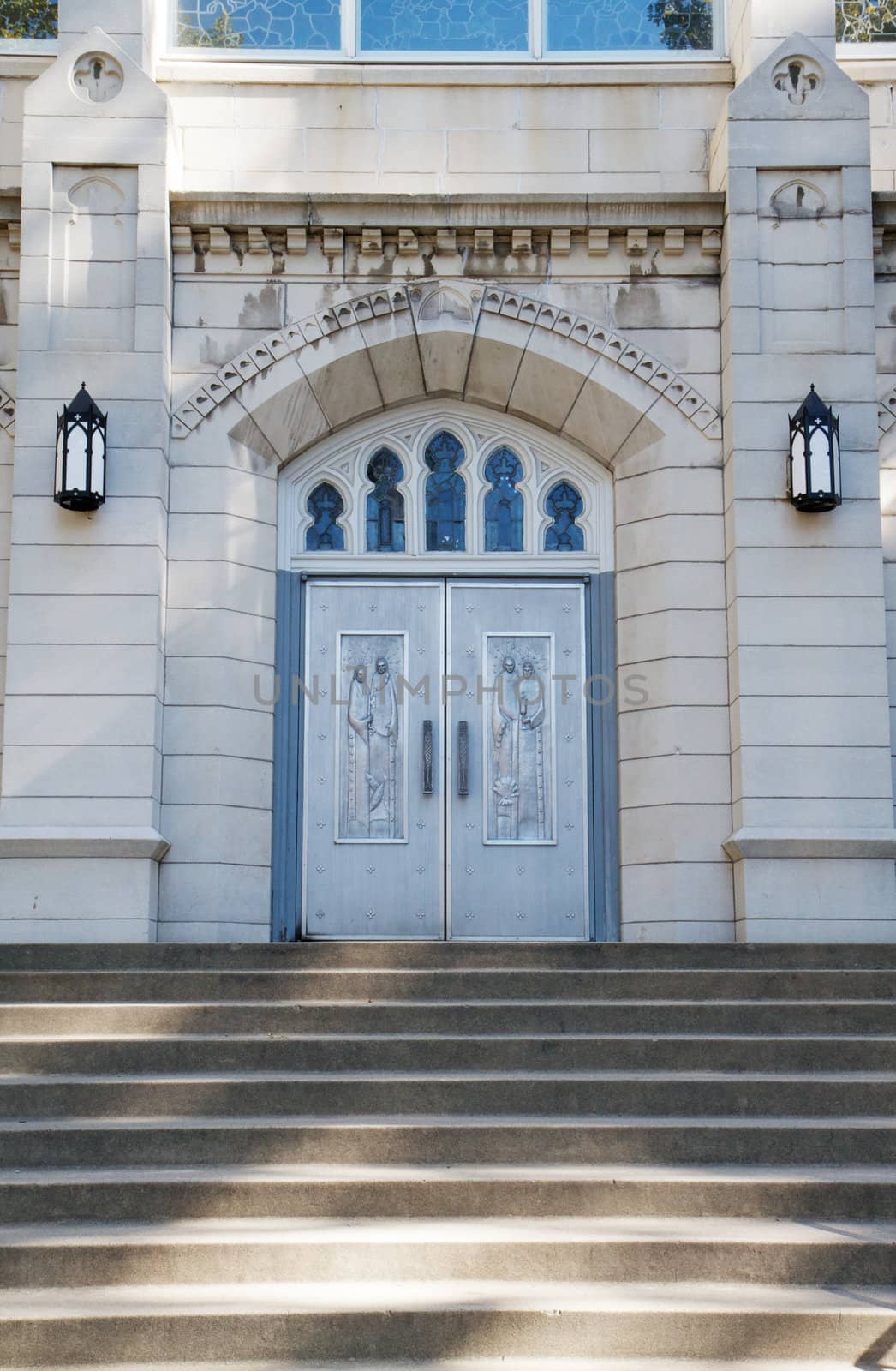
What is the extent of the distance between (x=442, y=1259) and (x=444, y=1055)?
4.52 feet

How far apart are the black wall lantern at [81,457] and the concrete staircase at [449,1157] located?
2.61 metres

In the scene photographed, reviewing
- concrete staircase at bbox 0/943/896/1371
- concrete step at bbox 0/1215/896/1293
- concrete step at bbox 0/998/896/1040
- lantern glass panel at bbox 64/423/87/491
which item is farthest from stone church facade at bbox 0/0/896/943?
concrete step at bbox 0/1215/896/1293

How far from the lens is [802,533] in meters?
9.81

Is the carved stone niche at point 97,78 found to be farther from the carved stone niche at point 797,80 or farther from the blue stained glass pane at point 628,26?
the carved stone niche at point 797,80

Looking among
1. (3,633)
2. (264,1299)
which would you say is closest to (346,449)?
(3,633)

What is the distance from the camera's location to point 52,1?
436 inches

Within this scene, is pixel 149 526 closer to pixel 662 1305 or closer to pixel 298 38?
pixel 298 38

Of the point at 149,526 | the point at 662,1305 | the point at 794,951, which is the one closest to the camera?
the point at 662,1305

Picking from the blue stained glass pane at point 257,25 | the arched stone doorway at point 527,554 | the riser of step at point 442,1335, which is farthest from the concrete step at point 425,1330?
the blue stained glass pane at point 257,25

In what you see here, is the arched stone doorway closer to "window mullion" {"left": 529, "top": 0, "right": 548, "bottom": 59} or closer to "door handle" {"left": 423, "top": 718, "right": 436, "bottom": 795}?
"door handle" {"left": 423, "top": 718, "right": 436, "bottom": 795}

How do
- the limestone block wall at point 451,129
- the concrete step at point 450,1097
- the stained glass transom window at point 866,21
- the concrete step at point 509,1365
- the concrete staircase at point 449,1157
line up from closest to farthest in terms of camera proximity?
the concrete step at point 509,1365 < the concrete staircase at point 449,1157 < the concrete step at point 450,1097 < the limestone block wall at point 451,129 < the stained glass transom window at point 866,21

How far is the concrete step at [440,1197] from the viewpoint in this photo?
6125 mm

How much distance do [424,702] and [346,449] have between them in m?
1.75

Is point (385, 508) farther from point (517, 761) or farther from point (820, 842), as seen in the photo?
point (820, 842)
